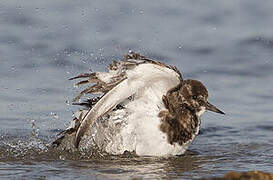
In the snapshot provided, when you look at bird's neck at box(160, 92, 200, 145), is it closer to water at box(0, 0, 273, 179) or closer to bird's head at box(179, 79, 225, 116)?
bird's head at box(179, 79, 225, 116)

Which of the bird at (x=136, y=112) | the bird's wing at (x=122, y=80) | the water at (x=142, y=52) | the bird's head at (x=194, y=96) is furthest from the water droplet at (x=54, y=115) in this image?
the bird's wing at (x=122, y=80)

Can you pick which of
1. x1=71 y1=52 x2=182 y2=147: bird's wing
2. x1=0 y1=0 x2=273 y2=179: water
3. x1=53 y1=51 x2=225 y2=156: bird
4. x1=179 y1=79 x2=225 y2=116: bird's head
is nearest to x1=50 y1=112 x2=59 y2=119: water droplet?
x1=0 y1=0 x2=273 y2=179: water

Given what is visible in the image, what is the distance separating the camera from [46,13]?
13688mm

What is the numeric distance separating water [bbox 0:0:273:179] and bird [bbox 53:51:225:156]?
20 centimetres

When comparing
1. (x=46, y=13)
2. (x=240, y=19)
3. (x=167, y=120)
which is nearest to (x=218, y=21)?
(x=240, y=19)

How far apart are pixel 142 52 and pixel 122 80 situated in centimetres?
542

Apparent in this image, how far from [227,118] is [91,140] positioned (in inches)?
115

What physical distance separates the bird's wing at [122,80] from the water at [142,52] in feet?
1.81

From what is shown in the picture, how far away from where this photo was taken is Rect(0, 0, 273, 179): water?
7.44 m

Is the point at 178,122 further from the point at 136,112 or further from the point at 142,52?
the point at 142,52

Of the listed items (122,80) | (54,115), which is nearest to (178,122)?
(122,80)

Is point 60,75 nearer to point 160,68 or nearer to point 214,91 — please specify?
point 214,91

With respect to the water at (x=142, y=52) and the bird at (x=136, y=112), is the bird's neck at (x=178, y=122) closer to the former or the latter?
the bird at (x=136, y=112)

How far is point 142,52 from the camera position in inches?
493
